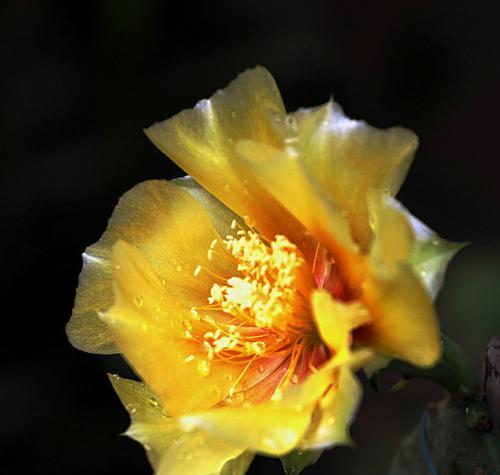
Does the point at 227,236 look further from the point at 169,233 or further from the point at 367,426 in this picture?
the point at 367,426

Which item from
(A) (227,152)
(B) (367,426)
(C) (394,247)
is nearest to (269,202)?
(A) (227,152)

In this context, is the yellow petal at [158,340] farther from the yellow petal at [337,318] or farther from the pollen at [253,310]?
the yellow petal at [337,318]

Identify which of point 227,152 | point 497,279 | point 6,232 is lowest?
point 497,279

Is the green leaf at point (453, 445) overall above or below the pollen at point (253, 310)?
below

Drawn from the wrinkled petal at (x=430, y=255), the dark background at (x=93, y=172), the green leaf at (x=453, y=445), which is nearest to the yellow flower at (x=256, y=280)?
the wrinkled petal at (x=430, y=255)

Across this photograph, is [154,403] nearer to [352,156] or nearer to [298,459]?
[298,459]

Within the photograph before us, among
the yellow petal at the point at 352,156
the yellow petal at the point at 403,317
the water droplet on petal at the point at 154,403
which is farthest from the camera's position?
the water droplet on petal at the point at 154,403

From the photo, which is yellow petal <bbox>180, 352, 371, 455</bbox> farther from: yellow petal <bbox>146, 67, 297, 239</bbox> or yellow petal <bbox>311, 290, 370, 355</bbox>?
yellow petal <bbox>146, 67, 297, 239</bbox>

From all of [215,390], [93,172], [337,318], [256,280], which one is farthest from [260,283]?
[93,172]
